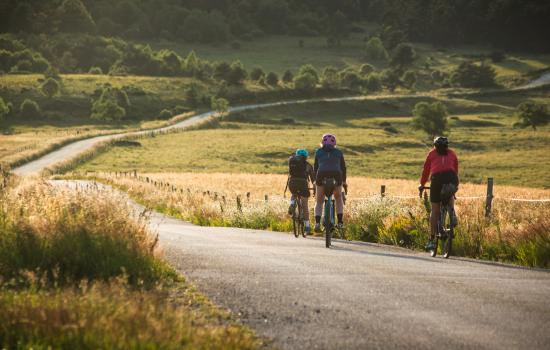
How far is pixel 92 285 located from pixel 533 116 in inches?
4169

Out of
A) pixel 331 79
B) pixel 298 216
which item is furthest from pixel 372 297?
pixel 331 79

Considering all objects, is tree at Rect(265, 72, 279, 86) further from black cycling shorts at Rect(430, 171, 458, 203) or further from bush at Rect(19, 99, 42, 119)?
black cycling shorts at Rect(430, 171, 458, 203)

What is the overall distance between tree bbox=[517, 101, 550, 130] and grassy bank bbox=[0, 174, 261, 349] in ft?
334

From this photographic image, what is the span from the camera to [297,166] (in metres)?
17.9

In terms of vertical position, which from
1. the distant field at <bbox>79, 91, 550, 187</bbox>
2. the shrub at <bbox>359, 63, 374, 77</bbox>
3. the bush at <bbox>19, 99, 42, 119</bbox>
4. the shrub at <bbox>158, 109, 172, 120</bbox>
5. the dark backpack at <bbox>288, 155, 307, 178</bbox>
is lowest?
the distant field at <bbox>79, 91, 550, 187</bbox>

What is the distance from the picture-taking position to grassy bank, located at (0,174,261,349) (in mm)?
6547

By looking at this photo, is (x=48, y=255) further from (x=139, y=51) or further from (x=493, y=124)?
(x=139, y=51)

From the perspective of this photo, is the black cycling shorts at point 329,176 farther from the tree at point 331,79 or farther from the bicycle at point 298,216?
the tree at point 331,79

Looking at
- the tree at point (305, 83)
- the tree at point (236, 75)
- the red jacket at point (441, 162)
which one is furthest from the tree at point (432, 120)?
the red jacket at point (441, 162)

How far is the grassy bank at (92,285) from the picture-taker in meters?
6.55

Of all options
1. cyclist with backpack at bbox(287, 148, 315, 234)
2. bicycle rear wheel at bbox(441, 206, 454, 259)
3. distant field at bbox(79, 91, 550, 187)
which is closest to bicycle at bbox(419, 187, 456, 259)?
bicycle rear wheel at bbox(441, 206, 454, 259)

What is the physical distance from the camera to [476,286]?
10.2 meters

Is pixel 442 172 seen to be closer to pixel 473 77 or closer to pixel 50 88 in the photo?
A: pixel 50 88

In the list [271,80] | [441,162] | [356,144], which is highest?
[441,162]
